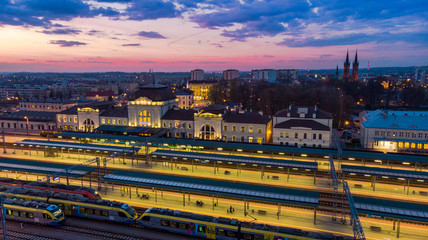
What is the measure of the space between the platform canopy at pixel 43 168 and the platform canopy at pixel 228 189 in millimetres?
5276

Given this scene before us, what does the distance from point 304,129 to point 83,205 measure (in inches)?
1918

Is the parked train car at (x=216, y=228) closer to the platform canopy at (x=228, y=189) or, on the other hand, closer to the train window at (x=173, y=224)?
the train window at (x=173, y=224)

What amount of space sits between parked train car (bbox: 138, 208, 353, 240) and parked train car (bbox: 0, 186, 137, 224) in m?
2.18

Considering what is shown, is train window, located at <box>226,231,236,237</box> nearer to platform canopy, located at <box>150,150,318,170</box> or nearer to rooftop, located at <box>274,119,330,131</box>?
platform canopy, located at <box>150,150,318,170</box>

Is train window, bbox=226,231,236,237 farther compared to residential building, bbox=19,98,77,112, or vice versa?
residential building, bbox=19,98,77,112

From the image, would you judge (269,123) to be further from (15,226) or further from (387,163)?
(15,226)

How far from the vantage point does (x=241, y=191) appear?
34.3 meters

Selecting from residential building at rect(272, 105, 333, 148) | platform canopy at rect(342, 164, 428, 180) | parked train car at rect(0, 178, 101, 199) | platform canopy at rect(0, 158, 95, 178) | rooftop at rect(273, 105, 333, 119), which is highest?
rooftop at rect(273, 105, 333, 119)

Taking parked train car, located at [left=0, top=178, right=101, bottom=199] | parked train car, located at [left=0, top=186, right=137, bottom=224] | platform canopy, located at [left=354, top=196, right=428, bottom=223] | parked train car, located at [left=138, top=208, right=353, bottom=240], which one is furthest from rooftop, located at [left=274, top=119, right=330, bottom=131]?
parked train car, located at [left=0, top=178, right=101, bottom=199]

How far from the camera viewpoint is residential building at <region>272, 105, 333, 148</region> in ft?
215

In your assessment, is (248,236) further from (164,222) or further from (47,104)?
(47,104)

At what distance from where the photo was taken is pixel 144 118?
3196 inches

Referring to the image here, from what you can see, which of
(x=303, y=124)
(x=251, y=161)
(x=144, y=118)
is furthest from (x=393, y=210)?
(x=144, y=118)

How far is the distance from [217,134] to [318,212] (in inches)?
1600
